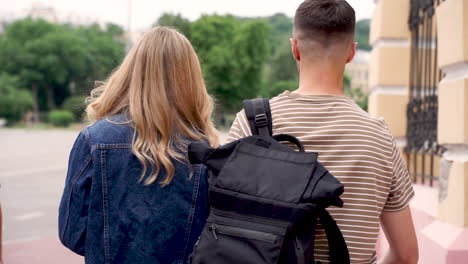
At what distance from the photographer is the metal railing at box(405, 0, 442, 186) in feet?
14.7

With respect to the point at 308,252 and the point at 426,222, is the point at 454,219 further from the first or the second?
the point at 308,252

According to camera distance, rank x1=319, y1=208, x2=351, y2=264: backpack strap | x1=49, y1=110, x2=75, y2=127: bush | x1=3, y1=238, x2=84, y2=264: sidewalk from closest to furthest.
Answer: x1=319, y1=208, x2=351, y2=264: backpack strap, x1=3, y1=238, x2=84, y2=264: sidewalk, x1=49, y1=110, x2=75, y2=127: bush

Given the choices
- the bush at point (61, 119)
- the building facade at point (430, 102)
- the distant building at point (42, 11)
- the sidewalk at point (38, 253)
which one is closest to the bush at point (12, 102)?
the bush at point (61, 119)

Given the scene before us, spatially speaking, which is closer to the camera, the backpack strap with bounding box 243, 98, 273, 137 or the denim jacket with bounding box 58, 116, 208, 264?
the backpack strap with bounding box 243, 98, 273, 137

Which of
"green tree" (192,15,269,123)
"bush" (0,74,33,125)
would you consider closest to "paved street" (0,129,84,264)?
"green tree" (192,15,269,123)

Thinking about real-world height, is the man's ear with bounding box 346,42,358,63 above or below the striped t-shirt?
above

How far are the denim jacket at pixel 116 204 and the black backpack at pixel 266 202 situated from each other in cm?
54

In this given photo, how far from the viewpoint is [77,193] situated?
2170 millimetres

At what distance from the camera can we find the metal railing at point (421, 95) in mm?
4484

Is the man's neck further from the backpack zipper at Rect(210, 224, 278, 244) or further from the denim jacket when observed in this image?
the denim jacket

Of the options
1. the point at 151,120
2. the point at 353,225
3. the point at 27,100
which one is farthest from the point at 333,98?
the point at 27,100

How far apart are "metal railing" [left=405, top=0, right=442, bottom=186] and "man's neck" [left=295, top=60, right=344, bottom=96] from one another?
9.11ft

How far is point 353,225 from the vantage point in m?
1.75

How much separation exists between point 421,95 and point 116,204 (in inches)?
140
